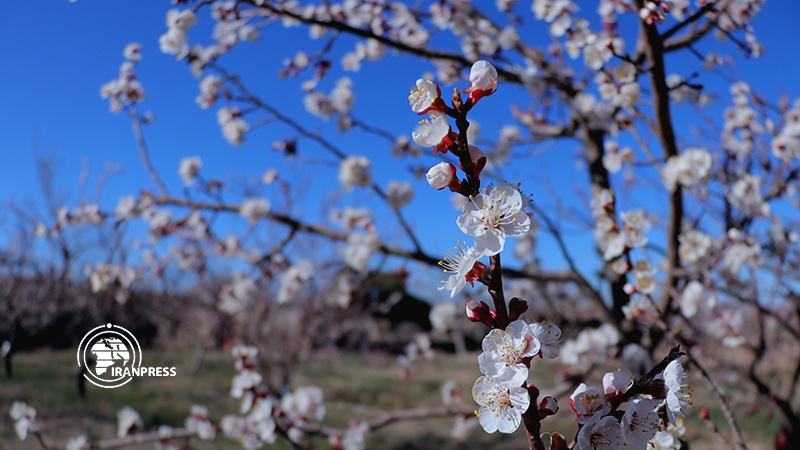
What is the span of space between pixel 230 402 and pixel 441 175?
6112 millimetres

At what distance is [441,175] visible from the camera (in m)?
0.62

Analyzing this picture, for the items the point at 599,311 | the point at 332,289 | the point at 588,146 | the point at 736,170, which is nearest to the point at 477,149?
the point at 599,311

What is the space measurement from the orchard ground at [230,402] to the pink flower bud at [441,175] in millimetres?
1920

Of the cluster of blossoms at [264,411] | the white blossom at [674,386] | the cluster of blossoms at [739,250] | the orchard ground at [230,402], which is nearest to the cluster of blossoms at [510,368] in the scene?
the white blossom at [674,386]

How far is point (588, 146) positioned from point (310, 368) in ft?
26.5

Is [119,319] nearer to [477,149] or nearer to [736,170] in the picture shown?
[736,170]

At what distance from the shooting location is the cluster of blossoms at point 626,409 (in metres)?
0.58

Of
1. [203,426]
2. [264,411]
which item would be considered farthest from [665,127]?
[203,426]

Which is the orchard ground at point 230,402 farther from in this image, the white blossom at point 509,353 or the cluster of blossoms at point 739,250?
the white blossom at point 509,353

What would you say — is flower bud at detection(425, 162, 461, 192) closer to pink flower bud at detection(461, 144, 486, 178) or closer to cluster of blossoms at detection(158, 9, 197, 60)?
pink flower bud at detection(461, 144, 486, 178)

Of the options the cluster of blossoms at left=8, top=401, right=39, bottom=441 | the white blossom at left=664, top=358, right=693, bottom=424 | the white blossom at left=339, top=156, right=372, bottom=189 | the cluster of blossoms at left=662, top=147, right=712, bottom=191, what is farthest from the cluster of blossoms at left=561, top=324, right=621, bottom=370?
the cluster of blossoms at left=8, top=401, right=39, bottom=441

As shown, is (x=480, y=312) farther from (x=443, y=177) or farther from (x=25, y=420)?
(x=25, y=420)

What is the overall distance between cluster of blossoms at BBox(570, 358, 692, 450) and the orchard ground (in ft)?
6.07

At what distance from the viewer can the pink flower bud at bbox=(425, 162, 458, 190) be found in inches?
24.5
